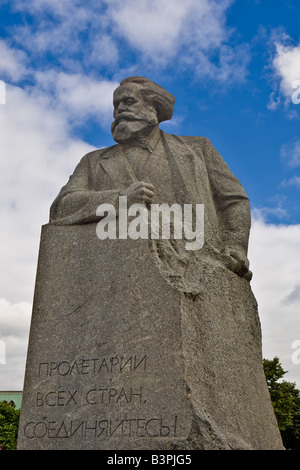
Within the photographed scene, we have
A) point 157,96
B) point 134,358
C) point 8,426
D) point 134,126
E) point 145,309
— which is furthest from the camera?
point 8,426

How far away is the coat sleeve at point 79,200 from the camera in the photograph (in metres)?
6.21

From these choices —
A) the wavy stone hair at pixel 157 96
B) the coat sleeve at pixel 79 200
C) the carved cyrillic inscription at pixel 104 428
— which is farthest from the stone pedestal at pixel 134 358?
the wavy stone hair at pixel 157 96

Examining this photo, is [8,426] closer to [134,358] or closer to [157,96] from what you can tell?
[157,96]

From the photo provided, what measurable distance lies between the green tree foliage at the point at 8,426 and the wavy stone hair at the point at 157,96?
70.6 feet

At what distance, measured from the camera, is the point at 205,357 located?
536cm

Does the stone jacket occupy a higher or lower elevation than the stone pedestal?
higher

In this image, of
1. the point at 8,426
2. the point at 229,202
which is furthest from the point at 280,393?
the point at 229,202

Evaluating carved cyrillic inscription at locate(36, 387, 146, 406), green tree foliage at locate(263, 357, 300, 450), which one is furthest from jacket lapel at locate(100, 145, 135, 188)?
green tree foliage at locate(263, 357, 300, 450)

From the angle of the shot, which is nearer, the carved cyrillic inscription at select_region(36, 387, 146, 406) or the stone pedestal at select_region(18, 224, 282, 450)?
the stone pedestal at select_region(18, 224, 282, 450)

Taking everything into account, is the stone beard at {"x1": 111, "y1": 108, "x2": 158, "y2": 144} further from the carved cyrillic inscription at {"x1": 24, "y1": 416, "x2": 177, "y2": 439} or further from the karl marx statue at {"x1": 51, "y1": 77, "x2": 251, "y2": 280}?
the carved cyrillic inscription at {"x1": 24, "y1": 416, "x2": 177, "y2": 439}

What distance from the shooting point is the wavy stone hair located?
701 centimetres

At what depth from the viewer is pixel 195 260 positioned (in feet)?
19.8

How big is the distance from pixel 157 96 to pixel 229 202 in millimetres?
1533

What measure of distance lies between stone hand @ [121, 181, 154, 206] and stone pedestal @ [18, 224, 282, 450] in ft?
1.59
